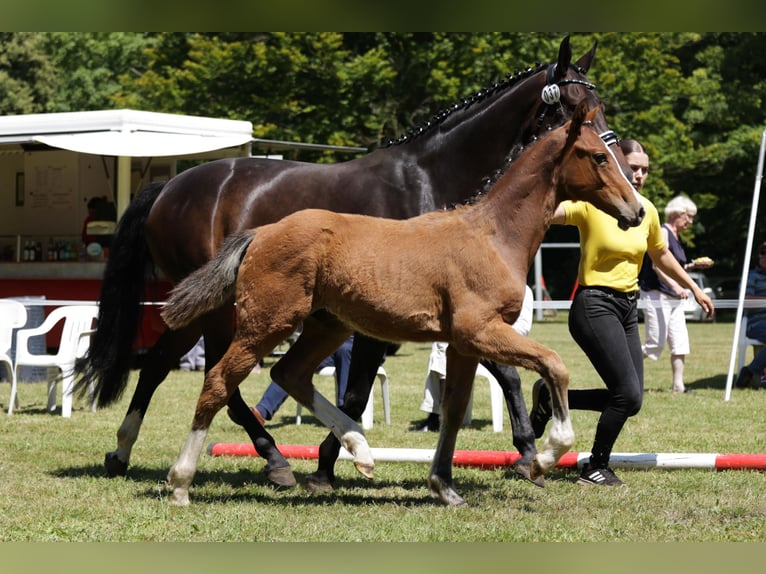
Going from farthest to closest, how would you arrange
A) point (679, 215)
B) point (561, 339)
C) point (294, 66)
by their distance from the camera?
point (294, 66), point (561, 339), point (679, 215)

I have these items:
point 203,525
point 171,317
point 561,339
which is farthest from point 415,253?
point 561,339

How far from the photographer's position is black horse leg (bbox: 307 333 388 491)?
20.3 feet

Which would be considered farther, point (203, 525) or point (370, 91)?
point (370, 91)

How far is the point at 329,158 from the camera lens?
25.4 meters

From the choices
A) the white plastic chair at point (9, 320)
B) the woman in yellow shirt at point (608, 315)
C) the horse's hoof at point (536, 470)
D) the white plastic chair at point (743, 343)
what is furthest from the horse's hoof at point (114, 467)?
the white plastic chair at point (743, 343)

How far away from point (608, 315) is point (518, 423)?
1.14m

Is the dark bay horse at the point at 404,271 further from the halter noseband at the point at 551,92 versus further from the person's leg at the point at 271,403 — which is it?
the person's leg at the point at 271,403

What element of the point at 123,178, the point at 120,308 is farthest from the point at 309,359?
the point at 123,178

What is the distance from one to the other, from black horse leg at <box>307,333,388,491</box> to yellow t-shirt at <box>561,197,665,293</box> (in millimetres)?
1349

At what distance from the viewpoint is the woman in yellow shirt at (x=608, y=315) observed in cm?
605

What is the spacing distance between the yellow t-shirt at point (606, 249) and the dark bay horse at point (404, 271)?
69cm

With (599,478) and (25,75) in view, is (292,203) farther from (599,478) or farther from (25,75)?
(25,75)

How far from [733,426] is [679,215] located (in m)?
3.55

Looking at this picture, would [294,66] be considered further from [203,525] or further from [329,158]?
[203,525]
